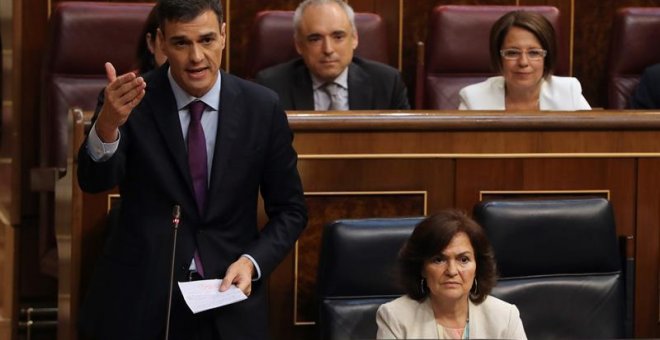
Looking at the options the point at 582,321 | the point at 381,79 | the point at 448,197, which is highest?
the point at 381,79

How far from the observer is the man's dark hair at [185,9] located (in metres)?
1.34

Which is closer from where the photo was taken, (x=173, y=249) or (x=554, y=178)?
(x=173, y=249)

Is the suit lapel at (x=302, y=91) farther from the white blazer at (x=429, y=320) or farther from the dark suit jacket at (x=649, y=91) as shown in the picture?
the white blazer at (x=429, y=320)

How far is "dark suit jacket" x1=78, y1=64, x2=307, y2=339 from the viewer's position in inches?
53.0

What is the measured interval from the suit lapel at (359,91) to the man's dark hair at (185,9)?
2.01 ft

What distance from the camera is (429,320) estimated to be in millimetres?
1345

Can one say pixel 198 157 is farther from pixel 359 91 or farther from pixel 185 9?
pixel 359 91

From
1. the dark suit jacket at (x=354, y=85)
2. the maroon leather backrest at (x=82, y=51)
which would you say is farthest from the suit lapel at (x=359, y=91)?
the maroon leather backrest at (x=82, y=51)

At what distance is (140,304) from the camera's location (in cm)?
136

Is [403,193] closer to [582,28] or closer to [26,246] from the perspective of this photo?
[26,246]

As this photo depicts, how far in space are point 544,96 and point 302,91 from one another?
1.14ft

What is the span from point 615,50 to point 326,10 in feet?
1.76

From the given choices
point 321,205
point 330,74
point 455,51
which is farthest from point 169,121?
point 455,51

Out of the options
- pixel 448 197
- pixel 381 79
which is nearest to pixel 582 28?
pixel 381 79
